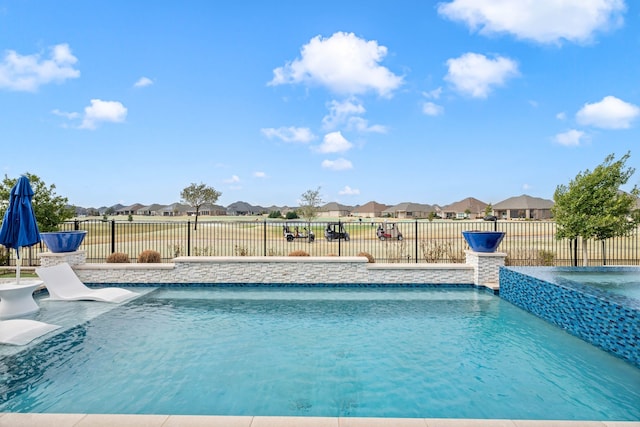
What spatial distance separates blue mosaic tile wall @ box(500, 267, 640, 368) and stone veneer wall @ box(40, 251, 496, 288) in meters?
2.11

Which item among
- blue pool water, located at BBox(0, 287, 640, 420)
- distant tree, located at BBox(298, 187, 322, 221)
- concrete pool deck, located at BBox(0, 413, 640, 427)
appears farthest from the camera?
distant tree, located at BBox(298, 187, 322, 221)

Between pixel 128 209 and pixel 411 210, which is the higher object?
pixel 128 209

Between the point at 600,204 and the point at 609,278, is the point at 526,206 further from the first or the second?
the point at 609,278

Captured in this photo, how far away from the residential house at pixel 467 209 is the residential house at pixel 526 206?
314 centimetres

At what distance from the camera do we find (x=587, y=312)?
5.22 m

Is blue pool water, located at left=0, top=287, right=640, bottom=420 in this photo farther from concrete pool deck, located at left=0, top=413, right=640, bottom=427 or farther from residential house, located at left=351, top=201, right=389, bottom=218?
residential house, located at left=351, top=201, right=389, bottom=218

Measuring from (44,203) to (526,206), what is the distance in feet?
187

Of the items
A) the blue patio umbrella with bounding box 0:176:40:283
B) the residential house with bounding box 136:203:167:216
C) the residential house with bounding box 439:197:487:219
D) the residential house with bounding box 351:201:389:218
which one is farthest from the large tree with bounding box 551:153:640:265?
the residential house with bounding box 136:203:167:216

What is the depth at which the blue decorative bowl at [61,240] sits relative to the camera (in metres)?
8.69

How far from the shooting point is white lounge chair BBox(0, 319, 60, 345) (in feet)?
16.1

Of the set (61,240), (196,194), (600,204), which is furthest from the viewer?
(196,194)

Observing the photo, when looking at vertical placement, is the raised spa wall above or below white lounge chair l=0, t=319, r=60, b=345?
above

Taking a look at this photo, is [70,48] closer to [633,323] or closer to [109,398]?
[109,398]

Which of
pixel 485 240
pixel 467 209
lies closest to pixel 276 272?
pixel 485 240
